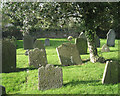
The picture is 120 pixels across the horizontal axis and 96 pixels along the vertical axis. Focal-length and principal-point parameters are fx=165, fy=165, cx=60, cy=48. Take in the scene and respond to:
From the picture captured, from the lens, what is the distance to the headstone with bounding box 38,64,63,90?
5.60 m

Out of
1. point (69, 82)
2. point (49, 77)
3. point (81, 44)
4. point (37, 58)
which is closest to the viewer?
point (49, 77)

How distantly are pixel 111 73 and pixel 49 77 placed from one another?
2236 mm

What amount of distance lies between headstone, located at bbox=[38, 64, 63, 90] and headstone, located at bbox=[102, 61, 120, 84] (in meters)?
1.63

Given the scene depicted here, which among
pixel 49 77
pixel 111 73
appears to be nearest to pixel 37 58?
pixel 49 77

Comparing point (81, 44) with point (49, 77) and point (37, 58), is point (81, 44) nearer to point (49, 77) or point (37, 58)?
point (37, 58)

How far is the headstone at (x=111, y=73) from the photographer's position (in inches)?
231

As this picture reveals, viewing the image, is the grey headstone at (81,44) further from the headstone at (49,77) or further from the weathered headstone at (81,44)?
the headstone at (49,77)

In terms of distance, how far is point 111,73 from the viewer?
5957 millimetres

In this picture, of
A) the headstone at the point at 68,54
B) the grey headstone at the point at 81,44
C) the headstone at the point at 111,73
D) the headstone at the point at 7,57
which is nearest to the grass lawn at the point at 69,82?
the headstone at the point at 111,73

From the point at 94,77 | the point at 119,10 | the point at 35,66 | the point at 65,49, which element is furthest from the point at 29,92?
the point at 119,10

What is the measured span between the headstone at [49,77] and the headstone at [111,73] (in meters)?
1.63

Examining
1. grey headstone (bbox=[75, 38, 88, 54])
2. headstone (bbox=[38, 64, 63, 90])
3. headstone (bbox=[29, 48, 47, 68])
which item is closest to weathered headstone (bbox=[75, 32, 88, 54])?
grey headstone (bbox=[75, 38, 88, 54])

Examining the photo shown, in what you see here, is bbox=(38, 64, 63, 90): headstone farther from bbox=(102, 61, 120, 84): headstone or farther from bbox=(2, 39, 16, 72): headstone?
bbox=(2, 39, 16, 72): headstone

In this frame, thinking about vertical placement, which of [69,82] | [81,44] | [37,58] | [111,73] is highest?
[81,44]
